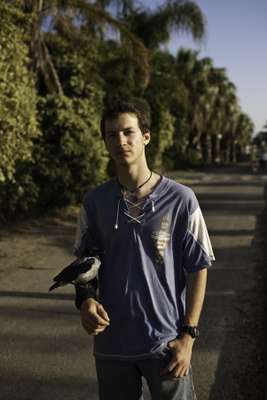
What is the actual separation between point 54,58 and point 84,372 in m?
10.7

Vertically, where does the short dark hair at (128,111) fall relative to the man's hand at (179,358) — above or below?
above

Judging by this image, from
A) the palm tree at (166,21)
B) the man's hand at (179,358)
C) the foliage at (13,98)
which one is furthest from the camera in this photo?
the palm tree at (166,21)

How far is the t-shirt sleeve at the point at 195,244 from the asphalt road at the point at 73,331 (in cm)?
200

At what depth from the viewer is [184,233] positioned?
6.85 feet

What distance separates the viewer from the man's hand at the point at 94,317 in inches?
79.1

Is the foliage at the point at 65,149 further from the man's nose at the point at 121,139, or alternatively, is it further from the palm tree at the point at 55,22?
the man's nose at the point at 121,139

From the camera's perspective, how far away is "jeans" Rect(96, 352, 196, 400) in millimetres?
2037

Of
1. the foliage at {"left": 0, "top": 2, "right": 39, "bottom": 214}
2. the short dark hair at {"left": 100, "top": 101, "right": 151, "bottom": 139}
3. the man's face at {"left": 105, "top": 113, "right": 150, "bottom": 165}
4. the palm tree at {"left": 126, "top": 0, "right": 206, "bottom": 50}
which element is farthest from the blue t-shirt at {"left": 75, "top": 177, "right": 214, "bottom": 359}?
the palm tree at {"left": 126, "top": 0, "right": 206, "bottom": 50}

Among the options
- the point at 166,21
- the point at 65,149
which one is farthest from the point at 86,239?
the point at 166,21

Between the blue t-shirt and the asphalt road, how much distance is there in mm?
1928

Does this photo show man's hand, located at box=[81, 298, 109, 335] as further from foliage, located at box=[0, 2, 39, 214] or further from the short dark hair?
foliage, located at box=[0, 2, 39, 214]

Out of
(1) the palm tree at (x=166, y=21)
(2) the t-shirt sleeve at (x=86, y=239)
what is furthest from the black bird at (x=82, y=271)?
(1) the palm tree at (x=166, y=21)

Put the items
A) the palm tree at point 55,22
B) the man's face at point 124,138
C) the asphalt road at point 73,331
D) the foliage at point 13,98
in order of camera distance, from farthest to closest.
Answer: the palm tree at point 55,22 < the foliage at point 13,98 < the asphalt road at point 73,331 < the man's face at point 124,138

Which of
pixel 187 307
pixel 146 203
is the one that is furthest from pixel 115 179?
pixel 187 307
